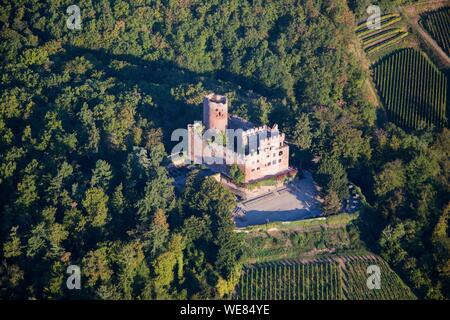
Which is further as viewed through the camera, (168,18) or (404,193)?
(168,18)

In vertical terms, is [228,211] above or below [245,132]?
below

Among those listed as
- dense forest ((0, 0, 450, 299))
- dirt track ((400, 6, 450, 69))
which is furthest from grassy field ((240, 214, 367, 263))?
dirt track ((400, 6, 450, 69))

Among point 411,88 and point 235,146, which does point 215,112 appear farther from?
point 411,88

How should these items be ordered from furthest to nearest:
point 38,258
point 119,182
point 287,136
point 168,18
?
point 168,18, point 287,136, point 119,182, point 38,258

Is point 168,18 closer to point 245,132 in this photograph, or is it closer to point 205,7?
point 205,7

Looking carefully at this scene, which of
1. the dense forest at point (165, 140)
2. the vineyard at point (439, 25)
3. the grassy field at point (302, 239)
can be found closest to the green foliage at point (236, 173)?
the dense forest at point (165, 140)

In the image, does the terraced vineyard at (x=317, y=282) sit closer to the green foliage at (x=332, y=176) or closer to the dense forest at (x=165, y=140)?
the dense forest at (x=165, y=140)

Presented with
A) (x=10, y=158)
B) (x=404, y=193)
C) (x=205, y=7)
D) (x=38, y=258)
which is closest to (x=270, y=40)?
(x=205, y=7)
